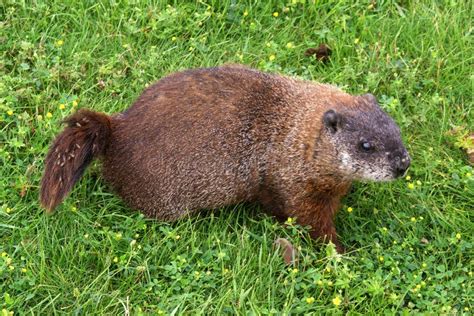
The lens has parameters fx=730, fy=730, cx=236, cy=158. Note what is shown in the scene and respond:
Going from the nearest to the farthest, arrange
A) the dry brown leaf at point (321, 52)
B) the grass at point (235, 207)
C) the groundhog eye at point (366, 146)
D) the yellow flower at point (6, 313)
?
the yellow flower at point (6, 313)
the grass at point (235, 207)
the groundhog eye at point (366, 146)
the dry brown leaf at point (321, 52)

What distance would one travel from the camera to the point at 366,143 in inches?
153

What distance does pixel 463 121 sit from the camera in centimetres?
482

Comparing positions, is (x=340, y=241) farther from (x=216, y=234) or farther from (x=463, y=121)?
(x=463, y=121)

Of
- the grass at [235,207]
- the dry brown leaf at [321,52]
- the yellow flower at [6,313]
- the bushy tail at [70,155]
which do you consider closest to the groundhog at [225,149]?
the bushy tail at [70,155]

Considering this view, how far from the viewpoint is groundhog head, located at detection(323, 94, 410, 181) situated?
388 centimetres

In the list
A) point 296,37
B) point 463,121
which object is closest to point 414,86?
point 463,121

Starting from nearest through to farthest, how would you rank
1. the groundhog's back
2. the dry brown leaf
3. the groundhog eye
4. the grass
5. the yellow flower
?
1. the yellow flower
2. the grass
3. the groundhog eye
4. the groundhog's back
5. the dry brown leaf

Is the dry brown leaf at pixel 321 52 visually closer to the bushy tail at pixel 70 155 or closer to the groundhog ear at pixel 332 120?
the groundhog ear at pixel 332 120

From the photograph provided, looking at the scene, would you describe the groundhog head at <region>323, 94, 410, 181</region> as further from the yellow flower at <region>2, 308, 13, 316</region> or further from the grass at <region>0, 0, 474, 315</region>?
the yellow flower at <region>2, 308, 13, 316</region>

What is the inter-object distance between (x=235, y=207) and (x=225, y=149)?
37cm

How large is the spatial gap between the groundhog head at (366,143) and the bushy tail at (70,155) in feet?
4.21

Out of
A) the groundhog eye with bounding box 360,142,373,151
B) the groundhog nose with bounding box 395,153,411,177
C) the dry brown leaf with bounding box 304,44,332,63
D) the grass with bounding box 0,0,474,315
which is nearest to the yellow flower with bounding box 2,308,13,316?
the grass with bounding box 0,0,474,315

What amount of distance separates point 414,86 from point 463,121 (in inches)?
15.8

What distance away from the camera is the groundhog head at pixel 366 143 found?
3.88m
